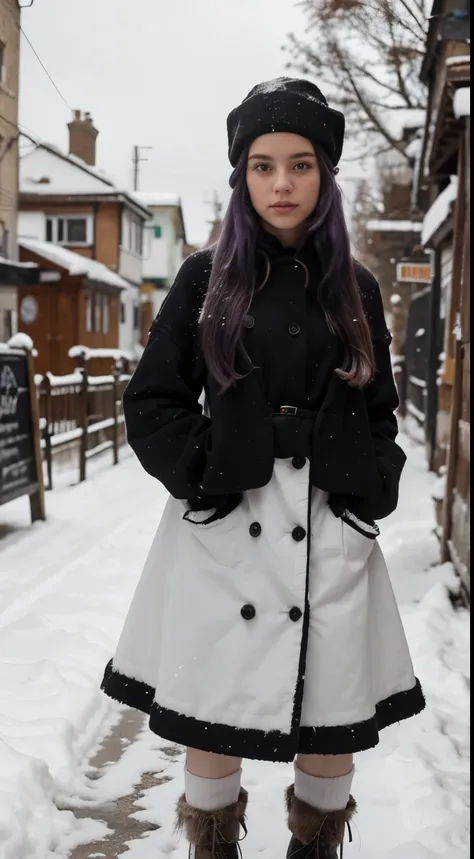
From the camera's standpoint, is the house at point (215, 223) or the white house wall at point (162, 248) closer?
the house at point (215, 223)

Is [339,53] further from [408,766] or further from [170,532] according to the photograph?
[408,766]

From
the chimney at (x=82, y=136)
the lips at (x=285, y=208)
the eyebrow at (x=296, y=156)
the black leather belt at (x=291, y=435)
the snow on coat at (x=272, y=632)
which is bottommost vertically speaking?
the snow on coat at (x=272, y=632)

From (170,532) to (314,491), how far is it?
35 cm

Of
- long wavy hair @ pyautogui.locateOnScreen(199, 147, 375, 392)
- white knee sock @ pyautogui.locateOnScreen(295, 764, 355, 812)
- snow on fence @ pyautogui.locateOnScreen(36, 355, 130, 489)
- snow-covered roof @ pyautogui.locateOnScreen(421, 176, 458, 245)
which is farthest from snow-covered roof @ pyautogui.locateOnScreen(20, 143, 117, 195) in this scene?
snow on fence @ pyautogui.locateOnScreen(36, 355, 130, 489)

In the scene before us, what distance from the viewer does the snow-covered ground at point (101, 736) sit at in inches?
96.3

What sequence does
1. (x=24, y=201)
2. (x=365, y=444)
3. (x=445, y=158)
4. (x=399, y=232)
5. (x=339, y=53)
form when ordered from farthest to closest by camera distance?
1. (x=399, y=232)
2. (x=445, y=158)
3. (x=339, y=53)
4. (x=24, y=201)
5. (x=365, y=444)

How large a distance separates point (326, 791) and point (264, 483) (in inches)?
30.9

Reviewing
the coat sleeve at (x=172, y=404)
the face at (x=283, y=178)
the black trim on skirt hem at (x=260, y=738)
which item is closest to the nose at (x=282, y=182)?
the face at (x=283, y=178)

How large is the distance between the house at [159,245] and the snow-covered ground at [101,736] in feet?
4.32

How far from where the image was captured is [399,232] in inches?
536

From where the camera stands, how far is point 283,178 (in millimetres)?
1868

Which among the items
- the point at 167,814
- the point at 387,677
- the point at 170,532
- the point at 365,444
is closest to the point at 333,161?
the point at 365,444

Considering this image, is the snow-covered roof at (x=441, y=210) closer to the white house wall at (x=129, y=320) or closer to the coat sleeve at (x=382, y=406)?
the white house wall at (x=129, y=320)

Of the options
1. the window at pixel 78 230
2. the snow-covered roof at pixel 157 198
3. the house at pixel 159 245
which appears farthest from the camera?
the window at pixel 78 230
